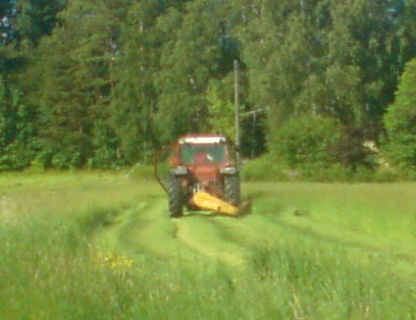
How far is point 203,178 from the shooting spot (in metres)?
26.2

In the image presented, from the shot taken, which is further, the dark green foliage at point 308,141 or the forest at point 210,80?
the forest at point 210,80

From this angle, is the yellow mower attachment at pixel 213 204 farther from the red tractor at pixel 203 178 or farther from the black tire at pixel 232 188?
the black tire at pixel 232 188

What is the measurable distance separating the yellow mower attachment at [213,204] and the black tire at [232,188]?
285mm

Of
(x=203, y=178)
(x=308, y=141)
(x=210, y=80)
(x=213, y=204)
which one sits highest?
(x=210, y=80)

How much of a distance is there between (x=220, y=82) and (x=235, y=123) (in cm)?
321

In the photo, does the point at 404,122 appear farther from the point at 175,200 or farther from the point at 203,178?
the point at 175,200

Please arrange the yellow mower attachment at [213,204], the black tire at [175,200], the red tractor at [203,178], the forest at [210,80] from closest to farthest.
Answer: the yellow mower attachment at [213,204]
the red tractor at [203,178]
the black tire at [175,200]
the forest at [210,80]

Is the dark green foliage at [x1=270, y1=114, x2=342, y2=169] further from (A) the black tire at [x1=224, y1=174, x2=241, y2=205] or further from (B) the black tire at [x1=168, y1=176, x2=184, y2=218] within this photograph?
(B) the black tire at [x1=168, y1=176, x2=184, y2=218]

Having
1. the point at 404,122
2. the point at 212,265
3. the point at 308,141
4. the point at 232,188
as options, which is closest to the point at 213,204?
the point at 232,188

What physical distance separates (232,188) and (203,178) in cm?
128

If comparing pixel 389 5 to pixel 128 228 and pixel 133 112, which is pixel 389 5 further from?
pixel 128 228

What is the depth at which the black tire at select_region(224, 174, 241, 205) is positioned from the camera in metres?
25.2

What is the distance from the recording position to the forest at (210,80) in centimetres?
4694

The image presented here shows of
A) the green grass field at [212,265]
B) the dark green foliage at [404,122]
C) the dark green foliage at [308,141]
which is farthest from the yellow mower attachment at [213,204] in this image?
the dark green foliage at [404,122]
